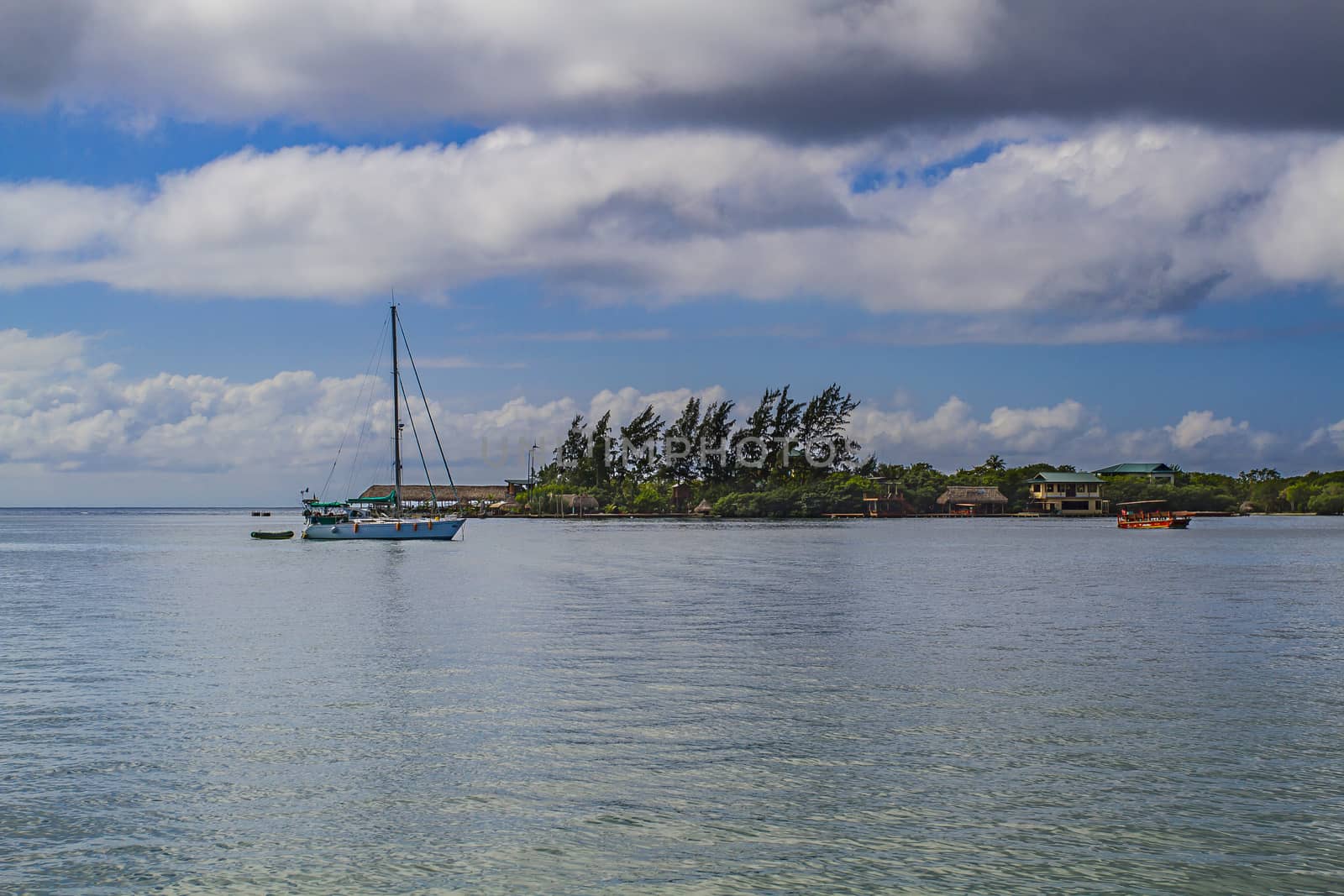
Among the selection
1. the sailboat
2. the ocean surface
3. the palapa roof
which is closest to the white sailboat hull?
the sailboat

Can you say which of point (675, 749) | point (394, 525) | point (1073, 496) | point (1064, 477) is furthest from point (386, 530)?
point (1064, 477)

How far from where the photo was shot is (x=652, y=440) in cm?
17538

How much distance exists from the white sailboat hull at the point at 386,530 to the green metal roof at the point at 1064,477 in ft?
408

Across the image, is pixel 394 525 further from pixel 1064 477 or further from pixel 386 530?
pixel 1064 477

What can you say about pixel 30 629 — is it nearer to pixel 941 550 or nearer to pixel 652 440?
pixel 941 550

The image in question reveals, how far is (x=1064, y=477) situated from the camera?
611ft

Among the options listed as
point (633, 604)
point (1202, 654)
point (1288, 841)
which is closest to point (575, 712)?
point (1288, 841)

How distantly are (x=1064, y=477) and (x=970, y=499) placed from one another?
18.6 m

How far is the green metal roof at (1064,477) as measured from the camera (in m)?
185

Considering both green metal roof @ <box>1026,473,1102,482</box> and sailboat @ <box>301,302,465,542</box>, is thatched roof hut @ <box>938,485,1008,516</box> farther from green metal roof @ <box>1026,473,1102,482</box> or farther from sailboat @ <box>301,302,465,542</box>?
sailboat @ <box>301,302,465,542</box>

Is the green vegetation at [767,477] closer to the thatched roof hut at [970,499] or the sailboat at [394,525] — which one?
the thatched roof hut at [970,499]

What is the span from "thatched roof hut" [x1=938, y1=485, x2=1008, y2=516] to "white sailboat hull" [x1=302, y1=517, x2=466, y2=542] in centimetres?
10996

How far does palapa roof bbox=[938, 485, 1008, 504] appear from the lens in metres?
180

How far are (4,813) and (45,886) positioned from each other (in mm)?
2689
